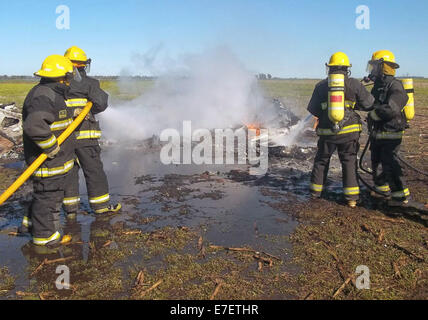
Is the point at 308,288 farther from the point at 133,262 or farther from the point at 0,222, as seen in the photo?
the point at 0,222

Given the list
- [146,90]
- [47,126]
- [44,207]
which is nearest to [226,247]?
[44,207]

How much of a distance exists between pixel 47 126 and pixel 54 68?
771 millimetres

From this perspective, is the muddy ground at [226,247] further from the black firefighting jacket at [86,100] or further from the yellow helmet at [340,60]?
the yellow helmet at [340,60]

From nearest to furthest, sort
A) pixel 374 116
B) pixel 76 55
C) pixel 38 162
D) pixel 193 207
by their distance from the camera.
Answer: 1. pixel 38 162
2. pixel 76 55
3. pixel 374 116
4. pixel 193 207

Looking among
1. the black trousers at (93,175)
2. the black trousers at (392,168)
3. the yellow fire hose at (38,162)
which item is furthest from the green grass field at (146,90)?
the black trousers at (392,168)

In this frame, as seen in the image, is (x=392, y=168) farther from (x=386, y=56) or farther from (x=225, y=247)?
(x=225, y=247)

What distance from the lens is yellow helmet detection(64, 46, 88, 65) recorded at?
4.91m

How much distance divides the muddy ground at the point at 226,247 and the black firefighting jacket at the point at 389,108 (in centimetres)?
126

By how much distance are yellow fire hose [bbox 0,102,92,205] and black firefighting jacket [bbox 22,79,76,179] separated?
0.07m

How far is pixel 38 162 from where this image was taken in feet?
13.3

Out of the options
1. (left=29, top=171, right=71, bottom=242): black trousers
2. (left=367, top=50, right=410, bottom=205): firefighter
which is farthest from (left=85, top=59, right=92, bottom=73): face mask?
(left=367, top=50, right=410, bottom=205): firefighter

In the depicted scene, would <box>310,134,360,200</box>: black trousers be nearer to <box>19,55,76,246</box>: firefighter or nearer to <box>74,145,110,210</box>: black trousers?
<box>74,145,110,210</box>: black trousers
